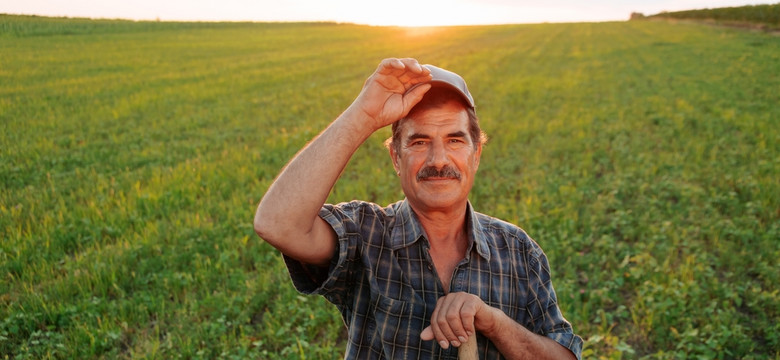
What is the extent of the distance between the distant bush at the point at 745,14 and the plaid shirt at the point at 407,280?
51.3 meters

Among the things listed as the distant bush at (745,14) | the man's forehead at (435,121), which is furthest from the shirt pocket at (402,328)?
the distant bush at (745,14)

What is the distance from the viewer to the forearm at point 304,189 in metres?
1.87

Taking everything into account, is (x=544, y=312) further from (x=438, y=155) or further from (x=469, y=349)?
(x=438, y=155)

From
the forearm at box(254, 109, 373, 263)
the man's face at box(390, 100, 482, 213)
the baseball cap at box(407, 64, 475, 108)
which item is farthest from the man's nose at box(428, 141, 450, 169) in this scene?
the forearm at box(254, 109, 373, 263)

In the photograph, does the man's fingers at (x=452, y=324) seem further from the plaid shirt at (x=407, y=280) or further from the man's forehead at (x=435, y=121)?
the man's forehead at (x=435, y=121)

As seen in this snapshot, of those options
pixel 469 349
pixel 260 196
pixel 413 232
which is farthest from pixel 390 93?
pixel 260 196

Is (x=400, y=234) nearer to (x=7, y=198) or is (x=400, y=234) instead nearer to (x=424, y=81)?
(x=424, y=81)

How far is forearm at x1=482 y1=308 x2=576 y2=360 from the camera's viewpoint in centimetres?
200

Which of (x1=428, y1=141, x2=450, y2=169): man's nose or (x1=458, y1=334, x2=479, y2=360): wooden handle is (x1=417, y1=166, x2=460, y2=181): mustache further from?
(x1=458, y1=334, x2=479, y2=360): wooden handle

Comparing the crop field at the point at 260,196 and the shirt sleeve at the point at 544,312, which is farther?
the crop field at the point at 260,196

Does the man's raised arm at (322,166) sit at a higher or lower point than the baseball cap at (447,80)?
lower

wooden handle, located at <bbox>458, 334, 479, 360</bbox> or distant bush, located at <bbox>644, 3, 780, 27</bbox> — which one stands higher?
distant bush, located at <bbox>644, 3, 780, 27</bbox>

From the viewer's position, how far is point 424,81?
6.61ft

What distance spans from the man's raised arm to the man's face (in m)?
0.16
